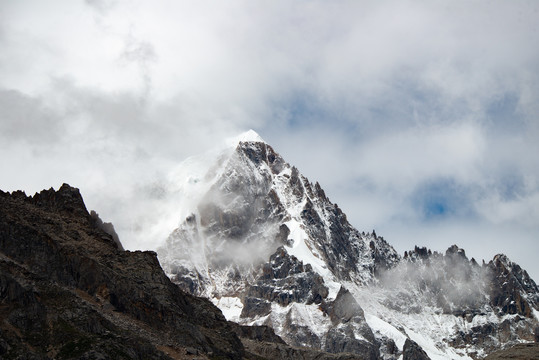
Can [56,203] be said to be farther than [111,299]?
Yes

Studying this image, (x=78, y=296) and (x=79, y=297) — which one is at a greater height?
(x=78, y=296)

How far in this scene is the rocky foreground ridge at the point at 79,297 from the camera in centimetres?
12888

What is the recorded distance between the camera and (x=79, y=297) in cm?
14675

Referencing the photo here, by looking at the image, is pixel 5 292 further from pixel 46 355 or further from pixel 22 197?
pixel 22 197

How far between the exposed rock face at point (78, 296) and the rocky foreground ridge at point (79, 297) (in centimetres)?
18

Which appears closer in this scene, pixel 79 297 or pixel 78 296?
pixel 79 297

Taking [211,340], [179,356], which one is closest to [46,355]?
[179,356]

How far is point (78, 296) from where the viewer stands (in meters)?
148

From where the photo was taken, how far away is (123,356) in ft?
442

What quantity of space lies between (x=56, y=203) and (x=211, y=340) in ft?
170

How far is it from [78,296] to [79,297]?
4.40 feet

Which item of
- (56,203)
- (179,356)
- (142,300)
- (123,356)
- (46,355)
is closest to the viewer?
(46,355)

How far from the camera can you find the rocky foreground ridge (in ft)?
423

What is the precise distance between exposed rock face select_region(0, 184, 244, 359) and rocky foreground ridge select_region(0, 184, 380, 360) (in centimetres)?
18
